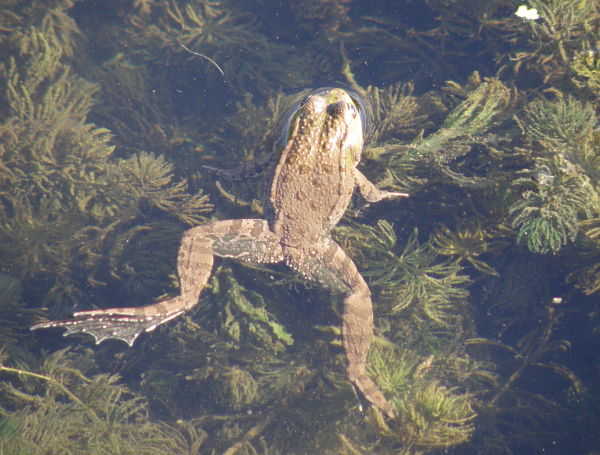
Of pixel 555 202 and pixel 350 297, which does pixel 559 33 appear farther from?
pixel 350 297

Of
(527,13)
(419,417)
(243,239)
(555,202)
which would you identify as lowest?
(419,417)

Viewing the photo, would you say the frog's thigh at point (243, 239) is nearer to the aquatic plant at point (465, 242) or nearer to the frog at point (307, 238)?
the frog at point (307, 238)

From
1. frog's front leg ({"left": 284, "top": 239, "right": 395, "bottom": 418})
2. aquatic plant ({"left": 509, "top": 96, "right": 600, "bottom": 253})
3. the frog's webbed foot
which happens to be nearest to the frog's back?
frog's front leg ({"left": 284, "top": 239, "right": 395, "bottom": 418})

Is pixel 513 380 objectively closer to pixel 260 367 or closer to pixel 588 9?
pixel 260 367

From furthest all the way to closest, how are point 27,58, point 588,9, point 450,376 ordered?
point 27,58 → point 450,376 → point 588,9

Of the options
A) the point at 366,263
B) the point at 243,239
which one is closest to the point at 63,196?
the point at 243,239

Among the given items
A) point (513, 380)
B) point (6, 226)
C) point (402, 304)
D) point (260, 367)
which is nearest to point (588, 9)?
point (402, 304)

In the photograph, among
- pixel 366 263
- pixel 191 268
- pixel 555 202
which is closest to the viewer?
pixel 555 202
